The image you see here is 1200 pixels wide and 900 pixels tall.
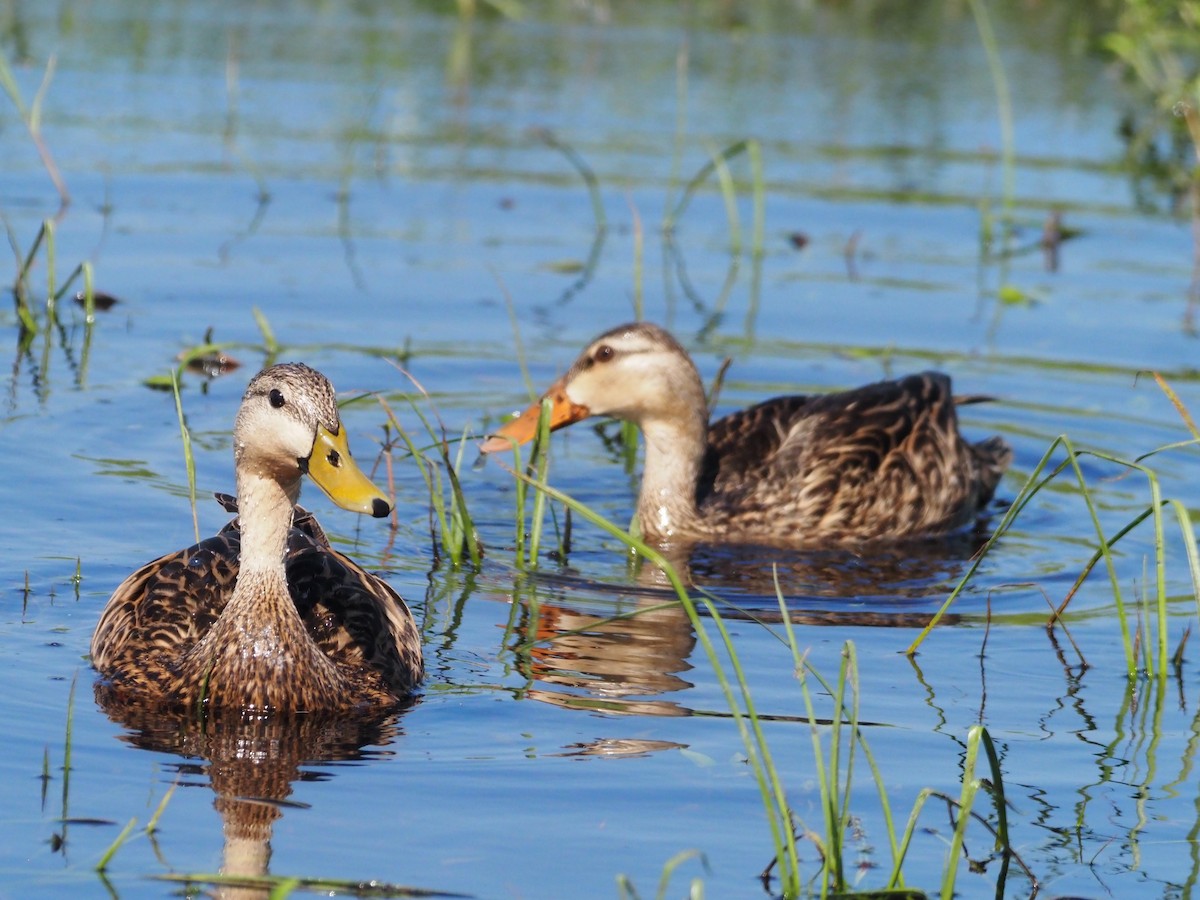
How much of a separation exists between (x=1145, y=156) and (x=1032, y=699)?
11.4 meters

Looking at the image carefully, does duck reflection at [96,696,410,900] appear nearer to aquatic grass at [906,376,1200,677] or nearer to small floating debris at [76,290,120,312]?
aquatic grass at [906,376,1200,677]

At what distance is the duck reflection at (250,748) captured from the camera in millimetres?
4738

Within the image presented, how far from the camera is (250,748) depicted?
5391 mm

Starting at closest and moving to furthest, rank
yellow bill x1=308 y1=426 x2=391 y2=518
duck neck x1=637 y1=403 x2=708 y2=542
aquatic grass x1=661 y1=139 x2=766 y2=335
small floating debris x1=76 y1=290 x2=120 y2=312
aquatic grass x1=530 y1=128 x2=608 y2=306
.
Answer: yellow bill x1=308 y1=426 x2=391 y2=518 < duck neck x1=637 y1=403 x2=708 y2=542 < small floating debris x1=76 y1=290 x2=120 y2=312 < aquatic grass x1=661 y1=139 x2=766 y2=335 < aquatic grass x1=530 y1=128 x2=608 y2=306

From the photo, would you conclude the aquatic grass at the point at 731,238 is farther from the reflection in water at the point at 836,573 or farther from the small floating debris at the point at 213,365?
the small floating debris at the point at 213,365

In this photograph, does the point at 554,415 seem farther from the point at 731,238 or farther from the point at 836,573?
the point at 731,238

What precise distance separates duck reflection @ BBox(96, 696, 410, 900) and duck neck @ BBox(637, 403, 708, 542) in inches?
119

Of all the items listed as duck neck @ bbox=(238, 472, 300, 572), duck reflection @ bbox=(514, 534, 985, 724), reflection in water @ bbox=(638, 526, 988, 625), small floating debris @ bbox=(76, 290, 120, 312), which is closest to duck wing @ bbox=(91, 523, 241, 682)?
duck neck @ bbox=(238, 472, 300, 572)

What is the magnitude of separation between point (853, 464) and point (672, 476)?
2.82 ft

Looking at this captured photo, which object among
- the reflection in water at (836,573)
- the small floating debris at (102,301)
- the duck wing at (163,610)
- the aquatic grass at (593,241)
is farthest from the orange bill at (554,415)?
the small floating debris at (102,301)

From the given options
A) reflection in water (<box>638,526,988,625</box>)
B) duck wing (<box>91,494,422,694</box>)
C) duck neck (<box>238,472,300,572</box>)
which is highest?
duck neck (<box>238,472,300,572</box>)

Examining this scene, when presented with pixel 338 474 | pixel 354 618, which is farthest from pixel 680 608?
pixel 338 474

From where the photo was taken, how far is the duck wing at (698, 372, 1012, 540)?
8.77 metres

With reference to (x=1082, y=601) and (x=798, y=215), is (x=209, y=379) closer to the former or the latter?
(x=1082, y=601)
